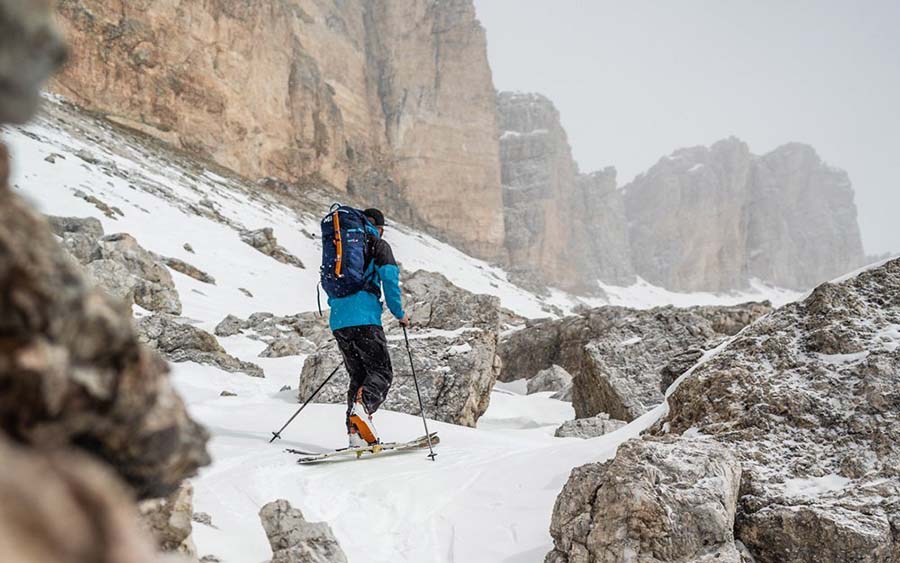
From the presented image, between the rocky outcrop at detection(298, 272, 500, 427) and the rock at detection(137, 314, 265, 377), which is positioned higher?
the rocky outcrop at detection(298, 272, 500, 427)

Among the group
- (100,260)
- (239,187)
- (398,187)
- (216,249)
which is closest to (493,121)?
(398,187)

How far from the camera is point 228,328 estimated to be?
11977 mm

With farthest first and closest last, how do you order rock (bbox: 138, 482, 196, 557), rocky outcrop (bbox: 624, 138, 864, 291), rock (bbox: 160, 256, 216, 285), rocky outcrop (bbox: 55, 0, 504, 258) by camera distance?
rocky outcrop (bbox: 624, 138, 864, 291), rocky outcrop (bbox: 55, 0, 504, 258), rock (bbox: 160, 256, 216, 285), rock (bbox: 138, 482, 196, 557)

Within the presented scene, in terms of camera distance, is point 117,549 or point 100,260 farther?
point 100,260

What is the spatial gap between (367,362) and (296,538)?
2.27 meters

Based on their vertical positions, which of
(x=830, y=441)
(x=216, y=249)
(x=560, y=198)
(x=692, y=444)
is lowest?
(x=216, y=249)

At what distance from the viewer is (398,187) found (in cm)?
6575

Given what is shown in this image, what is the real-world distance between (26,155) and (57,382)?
23633 millimetres

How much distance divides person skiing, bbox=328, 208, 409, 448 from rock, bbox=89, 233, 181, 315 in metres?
8.46

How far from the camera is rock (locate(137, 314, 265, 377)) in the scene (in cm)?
793

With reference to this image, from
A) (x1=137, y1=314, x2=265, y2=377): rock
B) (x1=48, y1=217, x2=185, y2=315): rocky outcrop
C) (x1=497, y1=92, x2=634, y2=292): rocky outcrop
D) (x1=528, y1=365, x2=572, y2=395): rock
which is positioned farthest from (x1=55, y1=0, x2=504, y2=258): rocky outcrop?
(x1=528, y1=365, x2=572, y2=395): rock

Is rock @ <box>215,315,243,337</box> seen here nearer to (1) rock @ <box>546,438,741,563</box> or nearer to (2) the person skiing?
(2) the person skiing

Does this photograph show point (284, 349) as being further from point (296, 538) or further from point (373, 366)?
point (296, 538)

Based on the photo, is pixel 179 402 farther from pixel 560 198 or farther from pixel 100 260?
pixel 560 198
